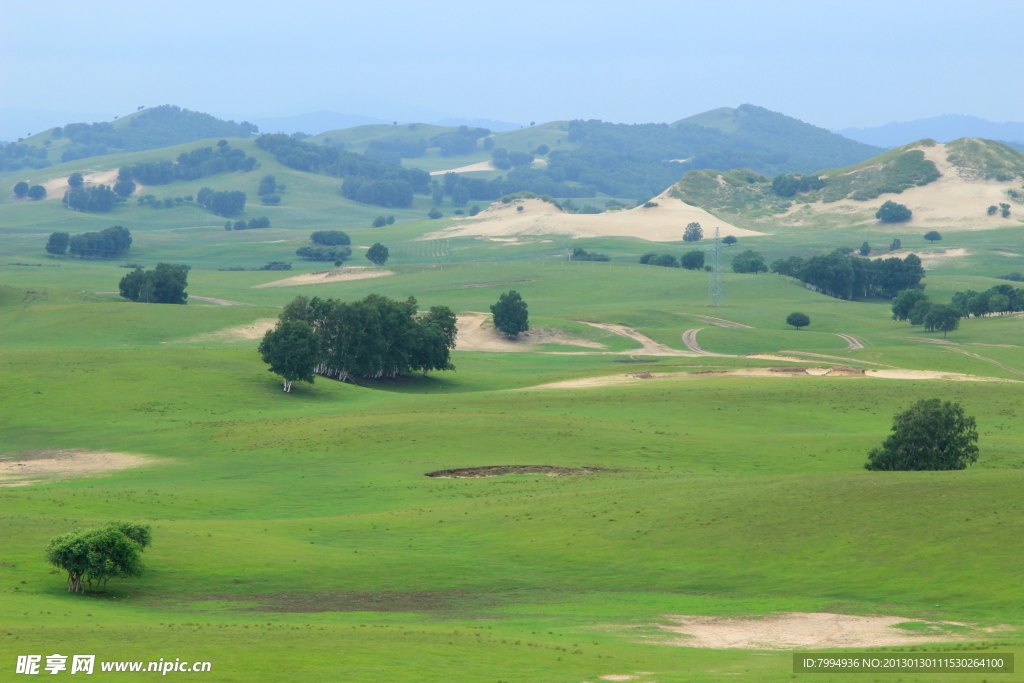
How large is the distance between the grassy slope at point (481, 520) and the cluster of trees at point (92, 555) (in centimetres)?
116

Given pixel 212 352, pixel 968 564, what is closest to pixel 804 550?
pixel 968 564

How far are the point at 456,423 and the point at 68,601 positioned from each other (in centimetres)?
4345

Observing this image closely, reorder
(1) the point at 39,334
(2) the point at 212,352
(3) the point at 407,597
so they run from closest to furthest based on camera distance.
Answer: (3) the point at 407,597 < (2) the point at 212,352 < (1) the point at 39,334

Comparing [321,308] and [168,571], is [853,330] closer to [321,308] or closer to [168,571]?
[321,308]

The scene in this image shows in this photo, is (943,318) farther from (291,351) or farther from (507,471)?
(507,471)

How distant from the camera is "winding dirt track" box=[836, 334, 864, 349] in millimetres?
150925

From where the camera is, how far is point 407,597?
139 ft

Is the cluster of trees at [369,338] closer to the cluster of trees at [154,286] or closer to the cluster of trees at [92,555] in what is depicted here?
the cluster of trees at [154,286]

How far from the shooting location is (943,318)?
521 ft

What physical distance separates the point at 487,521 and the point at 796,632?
2041 centimetres

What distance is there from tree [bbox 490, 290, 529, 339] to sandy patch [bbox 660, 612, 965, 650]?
115436 millimetres

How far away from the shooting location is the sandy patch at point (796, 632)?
118ft

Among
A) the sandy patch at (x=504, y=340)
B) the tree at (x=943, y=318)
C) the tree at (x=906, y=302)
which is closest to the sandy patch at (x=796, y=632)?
the sandy patch at (x=504, y=340)

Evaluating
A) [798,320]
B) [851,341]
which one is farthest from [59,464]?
[798,320]
